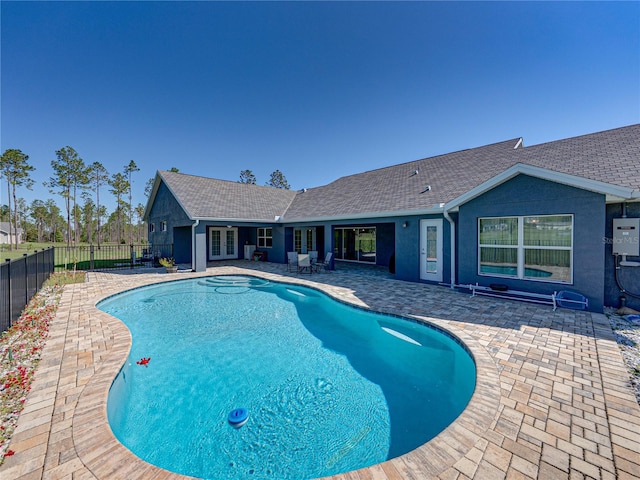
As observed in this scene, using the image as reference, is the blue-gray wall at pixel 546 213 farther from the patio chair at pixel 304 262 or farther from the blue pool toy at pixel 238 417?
the blue pool toy at pixel 238 417

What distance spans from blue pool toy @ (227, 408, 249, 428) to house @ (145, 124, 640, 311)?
26.3 feet

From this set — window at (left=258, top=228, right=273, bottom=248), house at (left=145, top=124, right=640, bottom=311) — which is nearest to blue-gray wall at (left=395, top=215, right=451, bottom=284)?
house at (left=145, top=124, right=640, bottom=311)

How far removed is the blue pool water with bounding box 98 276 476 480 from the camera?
3.20 meters

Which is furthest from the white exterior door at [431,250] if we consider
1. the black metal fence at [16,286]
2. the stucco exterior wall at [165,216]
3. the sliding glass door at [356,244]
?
the black metal fence at [16,286]

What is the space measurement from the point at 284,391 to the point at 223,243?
16.4 meters

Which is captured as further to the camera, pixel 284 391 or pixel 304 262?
pixel 304 262

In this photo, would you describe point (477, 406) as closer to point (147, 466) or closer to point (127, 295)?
point (147, 466)

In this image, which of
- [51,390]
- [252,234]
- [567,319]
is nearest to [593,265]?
[567,319]

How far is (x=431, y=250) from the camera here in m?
10.5

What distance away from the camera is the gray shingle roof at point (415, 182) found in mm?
8391

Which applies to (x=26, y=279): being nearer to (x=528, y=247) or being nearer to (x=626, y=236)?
(x=528, y=247)

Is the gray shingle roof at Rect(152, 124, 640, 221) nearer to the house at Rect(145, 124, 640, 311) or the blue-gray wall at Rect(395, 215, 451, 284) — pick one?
the house at Rect(145, 124, 640, 311)

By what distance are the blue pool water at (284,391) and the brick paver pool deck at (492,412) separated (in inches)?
19.6

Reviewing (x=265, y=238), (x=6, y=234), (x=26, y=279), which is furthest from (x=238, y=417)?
(x=6, y=234)
